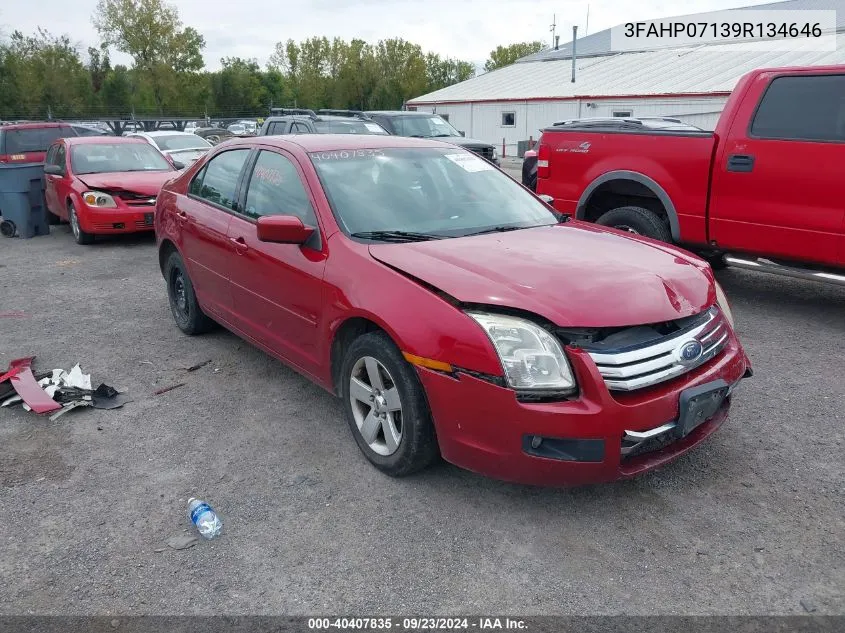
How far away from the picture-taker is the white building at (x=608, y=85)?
2642 cm

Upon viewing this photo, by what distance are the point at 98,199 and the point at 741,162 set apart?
838 centimetres

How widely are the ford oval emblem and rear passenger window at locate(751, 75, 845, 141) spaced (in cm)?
330

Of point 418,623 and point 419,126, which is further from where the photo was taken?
point 419,126

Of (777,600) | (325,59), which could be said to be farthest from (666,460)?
(325,59)

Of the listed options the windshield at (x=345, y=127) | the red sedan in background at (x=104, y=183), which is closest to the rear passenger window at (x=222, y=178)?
the red sedan in background at (x=104, y=183)

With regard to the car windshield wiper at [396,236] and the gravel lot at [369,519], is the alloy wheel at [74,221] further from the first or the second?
the car windshield wiper at [396,236]

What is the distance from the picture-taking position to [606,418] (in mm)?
2896

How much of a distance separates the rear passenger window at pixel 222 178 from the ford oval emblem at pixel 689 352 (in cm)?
303

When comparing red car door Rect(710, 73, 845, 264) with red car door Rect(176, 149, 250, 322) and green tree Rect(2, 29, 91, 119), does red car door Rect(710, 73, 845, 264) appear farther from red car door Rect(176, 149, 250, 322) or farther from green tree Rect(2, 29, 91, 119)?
green tree Rect(2, 29, 91, 119)

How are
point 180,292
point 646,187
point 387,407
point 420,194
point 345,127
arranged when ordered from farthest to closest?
point 345,127 → point 646,187 → point 180,292 → point 420,194 → point 387,407

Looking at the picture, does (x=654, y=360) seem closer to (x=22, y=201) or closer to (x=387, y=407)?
(x=387, y=407)

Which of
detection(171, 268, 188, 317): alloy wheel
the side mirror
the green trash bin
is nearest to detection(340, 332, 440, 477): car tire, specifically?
the side mirror

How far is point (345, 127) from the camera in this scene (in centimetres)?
1390

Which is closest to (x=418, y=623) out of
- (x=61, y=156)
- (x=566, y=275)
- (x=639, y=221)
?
(x=566, y=275)
